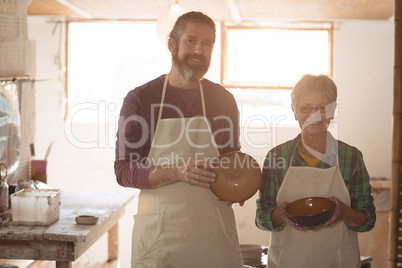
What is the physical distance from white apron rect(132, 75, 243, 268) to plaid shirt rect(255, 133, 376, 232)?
18 centimetres

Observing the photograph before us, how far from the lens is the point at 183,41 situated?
2.11 metres

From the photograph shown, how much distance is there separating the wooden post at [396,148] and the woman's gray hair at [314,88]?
126cm

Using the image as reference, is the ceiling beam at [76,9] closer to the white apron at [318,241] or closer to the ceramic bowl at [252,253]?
the ceramic bowl at [252,253]

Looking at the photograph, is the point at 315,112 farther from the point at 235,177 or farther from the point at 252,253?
the point at 252,253

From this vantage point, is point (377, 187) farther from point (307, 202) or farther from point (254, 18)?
point (307, 202)

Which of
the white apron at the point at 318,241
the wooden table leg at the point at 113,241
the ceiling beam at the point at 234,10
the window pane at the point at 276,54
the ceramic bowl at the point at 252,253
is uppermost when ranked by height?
the ceiling beam at the point at 234,10

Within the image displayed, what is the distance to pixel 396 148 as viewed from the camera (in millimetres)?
3283

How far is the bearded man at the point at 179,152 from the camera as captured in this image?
2.09 meters

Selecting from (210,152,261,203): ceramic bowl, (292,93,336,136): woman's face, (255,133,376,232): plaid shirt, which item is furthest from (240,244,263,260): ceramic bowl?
(292,93,336,136): woman's face

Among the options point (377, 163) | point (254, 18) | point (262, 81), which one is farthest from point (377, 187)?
point (254, 18)

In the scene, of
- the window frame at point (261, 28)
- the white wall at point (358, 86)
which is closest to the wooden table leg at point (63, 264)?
the white wall at point (358, 86)

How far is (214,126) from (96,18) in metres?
4.00

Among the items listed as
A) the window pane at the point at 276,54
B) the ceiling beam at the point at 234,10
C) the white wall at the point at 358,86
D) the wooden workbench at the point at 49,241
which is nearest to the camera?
the wooden workbench at the point at 49,241

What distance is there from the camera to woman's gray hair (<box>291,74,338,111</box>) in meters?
2.17
